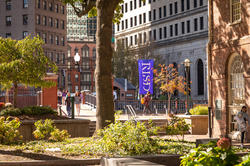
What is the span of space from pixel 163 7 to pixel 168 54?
32.2ft

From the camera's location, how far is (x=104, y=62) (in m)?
18.1

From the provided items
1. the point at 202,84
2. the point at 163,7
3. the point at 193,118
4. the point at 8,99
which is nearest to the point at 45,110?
the point at 193,118

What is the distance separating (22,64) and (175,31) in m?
58.8

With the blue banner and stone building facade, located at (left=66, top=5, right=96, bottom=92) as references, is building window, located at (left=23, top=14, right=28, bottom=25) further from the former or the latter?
the blue banner

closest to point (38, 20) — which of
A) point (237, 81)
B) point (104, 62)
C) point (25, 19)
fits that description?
point (25, 19)

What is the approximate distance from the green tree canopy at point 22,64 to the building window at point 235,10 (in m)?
9.66

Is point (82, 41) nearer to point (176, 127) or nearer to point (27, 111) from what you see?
point (27, 111)

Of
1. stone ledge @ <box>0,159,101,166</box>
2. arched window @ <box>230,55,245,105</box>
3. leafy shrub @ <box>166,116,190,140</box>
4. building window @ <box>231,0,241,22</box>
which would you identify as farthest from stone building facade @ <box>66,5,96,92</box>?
stone ledge @ <box>0,159,101,166</box>

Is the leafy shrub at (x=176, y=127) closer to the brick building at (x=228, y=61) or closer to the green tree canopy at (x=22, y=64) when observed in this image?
the brick building at (x=228, y=61)

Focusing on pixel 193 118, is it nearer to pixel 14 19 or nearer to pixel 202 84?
pixel 202 84

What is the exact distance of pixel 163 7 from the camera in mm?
87000

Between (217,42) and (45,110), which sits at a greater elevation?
(217,42)

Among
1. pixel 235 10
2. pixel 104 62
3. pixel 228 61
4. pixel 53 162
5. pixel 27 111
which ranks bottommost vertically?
pixel 53 162

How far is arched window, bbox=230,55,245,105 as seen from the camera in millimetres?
22766
